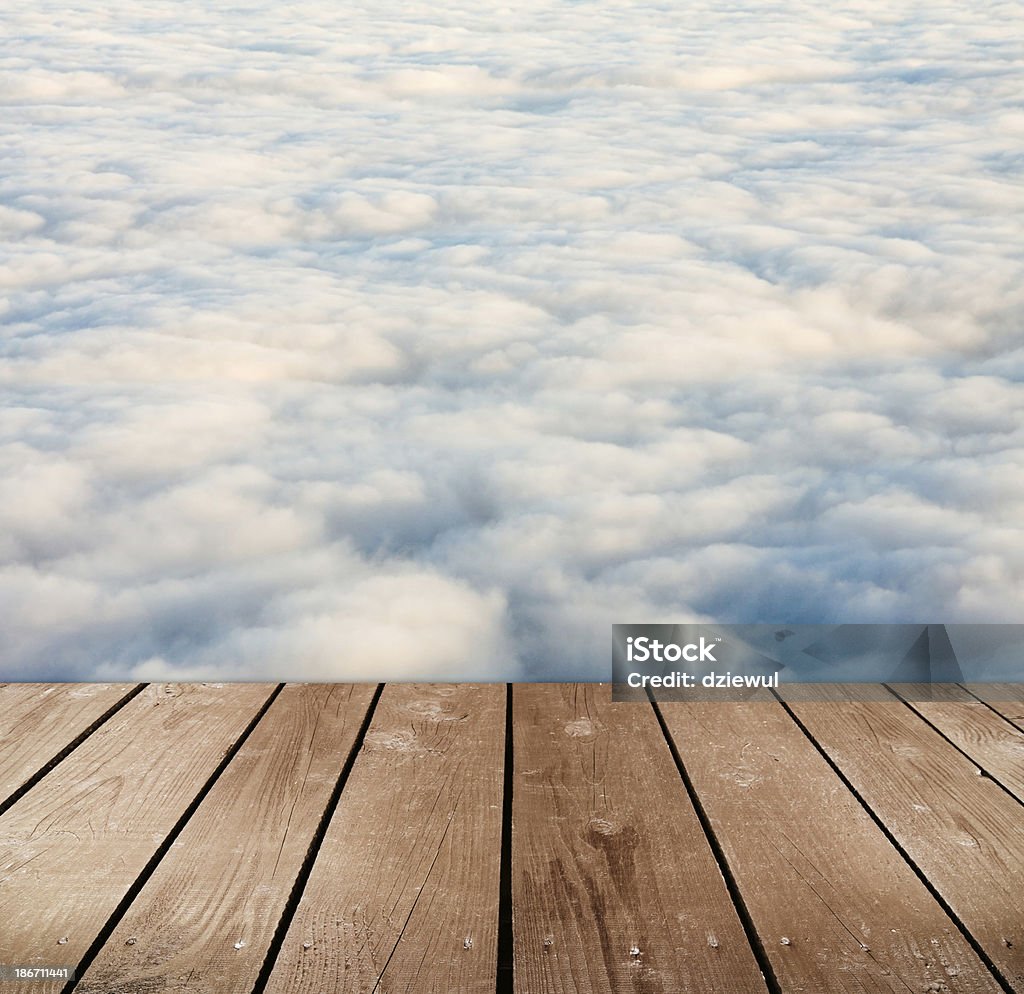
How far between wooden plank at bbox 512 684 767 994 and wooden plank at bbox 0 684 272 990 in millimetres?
343

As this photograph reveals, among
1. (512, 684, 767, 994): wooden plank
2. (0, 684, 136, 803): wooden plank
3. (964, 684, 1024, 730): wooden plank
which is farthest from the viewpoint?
(964, 684, 1024, 730): wooden plank

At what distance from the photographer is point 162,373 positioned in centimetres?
268

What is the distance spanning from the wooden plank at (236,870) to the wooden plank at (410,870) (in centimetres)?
3

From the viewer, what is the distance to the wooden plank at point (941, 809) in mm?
979

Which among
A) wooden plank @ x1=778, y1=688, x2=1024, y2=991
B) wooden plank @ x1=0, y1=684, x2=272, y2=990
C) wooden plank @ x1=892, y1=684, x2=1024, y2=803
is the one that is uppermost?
wooden plank @ x1=0, y1=684, x2=272, y2=990

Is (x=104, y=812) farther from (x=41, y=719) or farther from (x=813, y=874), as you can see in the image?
(x=813, y=874)

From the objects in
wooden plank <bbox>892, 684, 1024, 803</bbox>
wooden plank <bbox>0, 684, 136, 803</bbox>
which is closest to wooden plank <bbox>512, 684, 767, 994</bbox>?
wooden plank <bbox>892, 684, 1024, 803</bbox>

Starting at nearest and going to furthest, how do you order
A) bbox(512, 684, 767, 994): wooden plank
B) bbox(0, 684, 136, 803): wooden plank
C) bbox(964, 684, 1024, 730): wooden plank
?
bbox(512, 684, 767, 994): wooden plank → bbox(0, 684, 136, 803): wooden plank → bbox(964, 684, 1024, 730): wooden plank

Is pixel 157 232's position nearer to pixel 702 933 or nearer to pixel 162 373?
pixel 162 373

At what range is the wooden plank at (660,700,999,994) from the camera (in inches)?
35.6

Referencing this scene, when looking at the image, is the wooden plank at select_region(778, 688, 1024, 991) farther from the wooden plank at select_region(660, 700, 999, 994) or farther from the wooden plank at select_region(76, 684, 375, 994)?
the wooden plank at select_region(76, 684, 375, 994)

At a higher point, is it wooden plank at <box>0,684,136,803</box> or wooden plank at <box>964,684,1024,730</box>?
wooden plank at <box>0,684,136,803</box>

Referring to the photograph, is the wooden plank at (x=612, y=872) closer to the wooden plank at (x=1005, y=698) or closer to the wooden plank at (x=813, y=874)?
the wooden plank at (x=813, y=874)

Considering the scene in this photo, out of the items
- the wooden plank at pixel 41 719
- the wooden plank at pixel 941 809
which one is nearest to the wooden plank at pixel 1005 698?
the wooden plank at pixel 941 809
